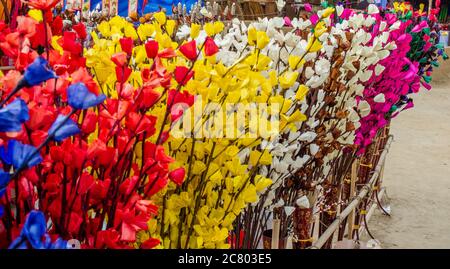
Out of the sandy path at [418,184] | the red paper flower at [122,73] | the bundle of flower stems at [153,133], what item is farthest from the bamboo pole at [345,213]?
the red paper flower at [122,73]

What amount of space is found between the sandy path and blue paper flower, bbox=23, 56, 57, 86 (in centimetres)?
365

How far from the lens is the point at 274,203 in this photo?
177cm

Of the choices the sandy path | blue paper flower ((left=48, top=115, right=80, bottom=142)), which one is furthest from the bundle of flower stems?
the sandy path

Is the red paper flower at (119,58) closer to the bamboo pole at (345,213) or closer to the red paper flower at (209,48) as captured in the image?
the red paper flower at (209,48)

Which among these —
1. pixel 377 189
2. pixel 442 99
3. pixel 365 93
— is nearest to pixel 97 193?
pixel 365 93

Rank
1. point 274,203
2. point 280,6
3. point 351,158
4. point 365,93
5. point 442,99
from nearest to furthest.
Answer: point 274,203, point 280,6, point 365,93, point 351,158, point 442,99

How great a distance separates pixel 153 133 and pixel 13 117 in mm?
331

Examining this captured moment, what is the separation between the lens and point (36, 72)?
0.63m

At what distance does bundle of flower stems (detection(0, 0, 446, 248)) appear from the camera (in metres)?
0.79

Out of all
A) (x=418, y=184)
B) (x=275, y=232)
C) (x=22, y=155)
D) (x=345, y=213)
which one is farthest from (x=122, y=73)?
(x=418, y=184)

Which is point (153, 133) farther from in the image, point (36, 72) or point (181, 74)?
point (36, 72)
